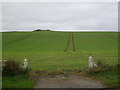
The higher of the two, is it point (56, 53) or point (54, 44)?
point (54, 44)

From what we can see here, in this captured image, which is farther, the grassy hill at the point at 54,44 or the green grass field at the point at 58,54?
the grassy hill at the point at 54,44

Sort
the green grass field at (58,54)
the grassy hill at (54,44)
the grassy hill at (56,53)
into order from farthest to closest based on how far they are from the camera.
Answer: the grassy hill at (54,44) < the grassy hill at (56,53) < the green grass field at (58,54)

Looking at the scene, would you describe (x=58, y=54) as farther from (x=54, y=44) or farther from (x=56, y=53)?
(x=54, y=44)

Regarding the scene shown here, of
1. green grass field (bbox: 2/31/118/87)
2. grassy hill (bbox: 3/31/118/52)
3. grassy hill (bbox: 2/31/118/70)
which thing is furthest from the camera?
grassy hill (bbox: 3/31/118/52)

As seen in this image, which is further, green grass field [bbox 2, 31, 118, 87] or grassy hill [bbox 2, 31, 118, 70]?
grassy hill [bbox 2, 31, 118, 70]

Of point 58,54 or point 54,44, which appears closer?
point 58,54

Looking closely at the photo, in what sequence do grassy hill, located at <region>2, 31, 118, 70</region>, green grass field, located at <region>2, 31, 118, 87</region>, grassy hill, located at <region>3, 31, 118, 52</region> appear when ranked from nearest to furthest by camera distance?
green grass field, located at <region>2, 31, 118, 87</region> → grassy hill, located at <region>2, 31, 118, 70</region> → grassy hill, located at <region>3, 31, 118, 52</region>

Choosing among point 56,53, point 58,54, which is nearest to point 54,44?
point 56,53

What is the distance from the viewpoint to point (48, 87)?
405 inches

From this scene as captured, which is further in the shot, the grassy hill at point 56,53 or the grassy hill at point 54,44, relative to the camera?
the grassy hill at point 54,44

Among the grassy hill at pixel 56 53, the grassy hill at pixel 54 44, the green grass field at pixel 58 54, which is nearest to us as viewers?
the green grass field at pixel 58 54

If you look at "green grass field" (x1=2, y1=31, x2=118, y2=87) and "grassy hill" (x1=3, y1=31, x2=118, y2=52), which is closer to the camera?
"green grass field" (x1=2, y1=31, x2=118, y2=87)

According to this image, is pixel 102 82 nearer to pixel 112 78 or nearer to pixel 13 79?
pixel 112 78

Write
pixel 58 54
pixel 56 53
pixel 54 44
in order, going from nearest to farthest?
pixel 58 54 < pixel 56 53 < pixel 54 44
